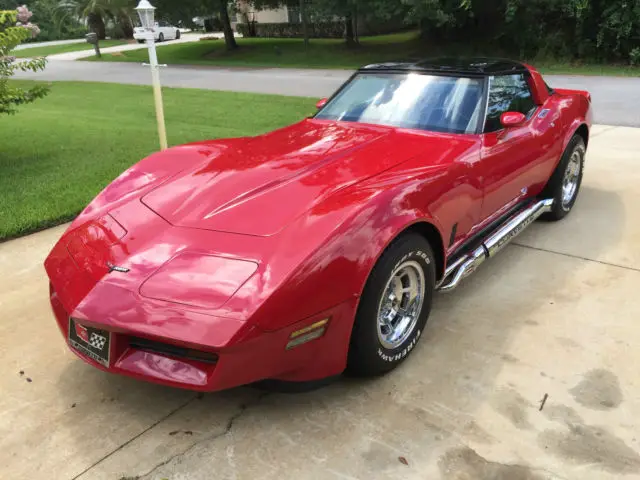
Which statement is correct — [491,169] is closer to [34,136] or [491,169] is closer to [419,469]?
[419,469]

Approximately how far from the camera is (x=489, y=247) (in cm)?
353

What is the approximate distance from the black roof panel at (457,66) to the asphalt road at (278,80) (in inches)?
230

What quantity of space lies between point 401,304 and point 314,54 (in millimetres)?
25142

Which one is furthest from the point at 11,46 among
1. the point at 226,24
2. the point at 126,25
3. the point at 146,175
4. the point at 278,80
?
the point at 126,25

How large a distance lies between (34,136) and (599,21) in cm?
1868

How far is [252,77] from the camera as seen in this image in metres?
18.7

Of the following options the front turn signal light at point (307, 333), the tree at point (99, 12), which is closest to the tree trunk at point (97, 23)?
the tree at point (99, 12)

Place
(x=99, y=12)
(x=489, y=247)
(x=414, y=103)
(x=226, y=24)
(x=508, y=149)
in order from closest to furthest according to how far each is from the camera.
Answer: (x=489, y=247) → (x=508, y=149) → (x=414, y=103) → (x=226, y=24) → (x=99, y=12)

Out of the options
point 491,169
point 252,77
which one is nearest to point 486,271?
point 491,169

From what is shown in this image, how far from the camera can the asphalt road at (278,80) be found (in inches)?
428

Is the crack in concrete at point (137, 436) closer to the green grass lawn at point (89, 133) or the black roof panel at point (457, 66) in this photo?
the black roof panel at point (457, 66)

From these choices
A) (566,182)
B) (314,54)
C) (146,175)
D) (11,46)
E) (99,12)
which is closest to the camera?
(146,175)

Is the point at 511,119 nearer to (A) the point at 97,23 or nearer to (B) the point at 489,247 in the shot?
(B) the point at 489,247

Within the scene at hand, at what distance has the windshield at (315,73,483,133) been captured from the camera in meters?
3.70
